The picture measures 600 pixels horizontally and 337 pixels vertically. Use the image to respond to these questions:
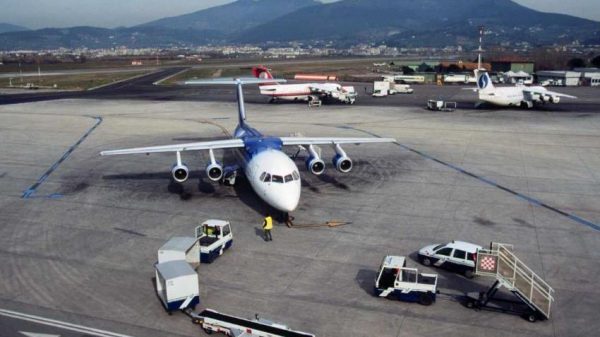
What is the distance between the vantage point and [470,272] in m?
25.4

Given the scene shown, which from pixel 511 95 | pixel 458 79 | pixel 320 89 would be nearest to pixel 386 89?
pixel 320 89

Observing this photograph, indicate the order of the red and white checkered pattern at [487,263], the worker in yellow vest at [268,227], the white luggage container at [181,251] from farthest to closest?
the worker in yellow vest at [268,227] < the white luggage container at [181,251] < the red and white checkered pattern at [487,263]

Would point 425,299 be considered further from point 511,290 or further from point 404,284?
point 511,290

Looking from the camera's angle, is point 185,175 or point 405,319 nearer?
point 405,319

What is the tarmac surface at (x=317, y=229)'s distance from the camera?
2169cm

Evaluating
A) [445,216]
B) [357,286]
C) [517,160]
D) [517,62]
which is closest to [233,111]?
[517,160]

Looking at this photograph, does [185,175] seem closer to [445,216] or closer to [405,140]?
[445,216]

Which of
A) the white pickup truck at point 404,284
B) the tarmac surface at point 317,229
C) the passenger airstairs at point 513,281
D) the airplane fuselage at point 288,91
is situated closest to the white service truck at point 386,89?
the airplane fuselage at point 288,91

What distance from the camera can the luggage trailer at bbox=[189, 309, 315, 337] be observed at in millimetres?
18875

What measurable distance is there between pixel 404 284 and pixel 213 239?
10.6 metres

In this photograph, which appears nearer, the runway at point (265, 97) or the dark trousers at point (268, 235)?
the dark trousers at point (268, 235)

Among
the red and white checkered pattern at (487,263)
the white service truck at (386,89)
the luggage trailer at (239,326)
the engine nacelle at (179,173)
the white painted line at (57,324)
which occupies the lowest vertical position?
the white painted line at (57,324)

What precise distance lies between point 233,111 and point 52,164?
38424mm

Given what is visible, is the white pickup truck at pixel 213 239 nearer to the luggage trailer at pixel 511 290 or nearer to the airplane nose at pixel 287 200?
the airplane nose at pixel 287 200
